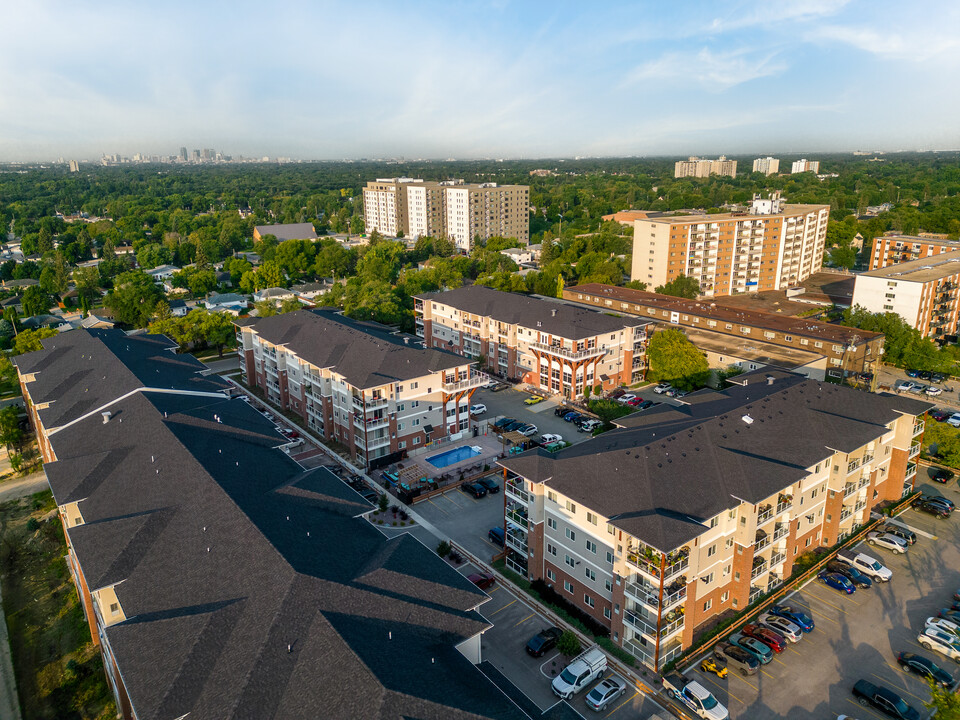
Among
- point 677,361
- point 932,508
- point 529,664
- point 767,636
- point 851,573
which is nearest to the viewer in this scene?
point 529,664

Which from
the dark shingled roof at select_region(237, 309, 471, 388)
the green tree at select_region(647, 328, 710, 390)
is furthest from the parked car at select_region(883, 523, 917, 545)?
the dark shingled roof at select_region(237, 309, 471, 388)

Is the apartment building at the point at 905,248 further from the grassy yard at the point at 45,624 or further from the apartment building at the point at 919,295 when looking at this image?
the grassy yard at the point at 45,624

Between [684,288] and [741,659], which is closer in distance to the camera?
[741,659]

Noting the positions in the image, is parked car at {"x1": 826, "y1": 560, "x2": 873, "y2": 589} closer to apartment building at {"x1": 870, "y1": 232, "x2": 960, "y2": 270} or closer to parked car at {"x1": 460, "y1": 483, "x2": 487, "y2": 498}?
parked car at {"x1": 460, "y1": 483, "x2": 487, "y2": 498}

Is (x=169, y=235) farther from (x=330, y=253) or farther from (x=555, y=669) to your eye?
(x=555, y=669)

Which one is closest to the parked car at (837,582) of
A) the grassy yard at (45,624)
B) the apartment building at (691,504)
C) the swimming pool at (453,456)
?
the apartment building at (691,504)

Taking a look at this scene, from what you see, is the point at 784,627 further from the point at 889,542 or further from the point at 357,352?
the point at 357,352

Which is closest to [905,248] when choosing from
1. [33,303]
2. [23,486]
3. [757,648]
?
[757,648]

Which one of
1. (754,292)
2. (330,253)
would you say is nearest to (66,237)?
(330,253)

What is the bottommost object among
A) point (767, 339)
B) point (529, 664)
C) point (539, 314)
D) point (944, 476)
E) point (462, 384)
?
point (529, 664)
